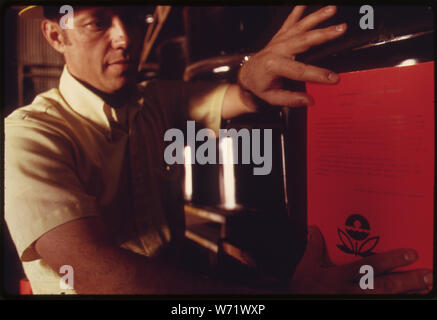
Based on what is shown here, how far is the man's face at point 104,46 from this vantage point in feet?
1.99

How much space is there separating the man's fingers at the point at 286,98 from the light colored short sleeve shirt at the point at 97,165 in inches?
5.8

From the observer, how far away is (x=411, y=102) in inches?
18.2

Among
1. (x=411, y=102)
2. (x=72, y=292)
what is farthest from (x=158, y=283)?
(x=411, y=102)

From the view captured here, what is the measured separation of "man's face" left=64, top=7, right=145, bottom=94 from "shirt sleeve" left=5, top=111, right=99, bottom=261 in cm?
15

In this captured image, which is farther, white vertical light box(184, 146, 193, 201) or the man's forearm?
white vertical light box(184, 146, 193, 201)

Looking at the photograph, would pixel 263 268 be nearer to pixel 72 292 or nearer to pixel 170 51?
pixel 72 292

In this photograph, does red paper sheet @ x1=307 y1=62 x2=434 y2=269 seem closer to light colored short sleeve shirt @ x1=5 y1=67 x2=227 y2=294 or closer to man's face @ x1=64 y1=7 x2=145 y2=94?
light colored short sleeve shirt @ x1=5 y1=67 x2=227 y2=294

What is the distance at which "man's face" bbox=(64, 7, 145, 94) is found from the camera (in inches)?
23.9

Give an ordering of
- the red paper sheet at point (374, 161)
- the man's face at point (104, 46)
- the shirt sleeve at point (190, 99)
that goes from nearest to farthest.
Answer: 1. the red paper sheet at point (374, 161)
2. the man's face at point (104, 46)
3. the shirt sleeve at point (190, 99)

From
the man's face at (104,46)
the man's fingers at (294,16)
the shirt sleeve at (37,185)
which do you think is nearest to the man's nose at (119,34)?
the man's face at (104,46)

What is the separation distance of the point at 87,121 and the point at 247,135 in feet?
1.06

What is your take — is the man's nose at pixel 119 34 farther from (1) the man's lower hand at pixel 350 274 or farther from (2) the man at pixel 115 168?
(1) the man's lower hand at pixel 350 274

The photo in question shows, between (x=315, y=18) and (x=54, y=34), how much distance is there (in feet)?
1.61

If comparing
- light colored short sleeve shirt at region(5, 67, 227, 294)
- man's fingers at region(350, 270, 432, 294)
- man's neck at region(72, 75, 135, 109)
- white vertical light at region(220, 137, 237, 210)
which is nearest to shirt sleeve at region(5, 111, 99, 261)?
light colored short sleeve shirt at region(5, 67, 227, 294)
